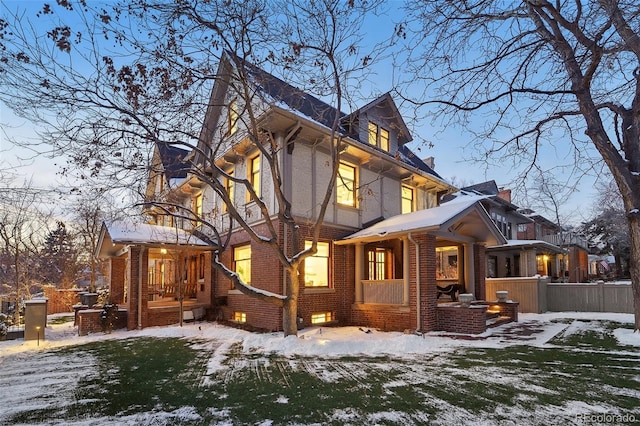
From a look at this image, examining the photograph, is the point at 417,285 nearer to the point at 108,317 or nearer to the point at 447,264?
the point at 108,317

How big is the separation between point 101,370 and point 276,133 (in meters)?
7.54

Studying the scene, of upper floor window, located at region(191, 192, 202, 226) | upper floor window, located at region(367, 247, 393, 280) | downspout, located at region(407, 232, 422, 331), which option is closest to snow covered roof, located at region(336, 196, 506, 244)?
downspout, located at region(407, 232, 422, 331)

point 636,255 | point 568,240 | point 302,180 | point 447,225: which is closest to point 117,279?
point 302,180

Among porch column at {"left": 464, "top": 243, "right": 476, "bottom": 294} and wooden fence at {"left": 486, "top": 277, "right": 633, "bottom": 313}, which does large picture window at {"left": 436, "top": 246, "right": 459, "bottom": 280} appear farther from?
porch column at {"left": 464, "top": 243, "right": 476, "bottom": 294}

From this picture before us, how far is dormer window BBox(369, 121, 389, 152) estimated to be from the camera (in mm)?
14742

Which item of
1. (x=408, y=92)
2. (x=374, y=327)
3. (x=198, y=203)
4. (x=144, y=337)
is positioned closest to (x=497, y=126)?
(x=408, y=92)

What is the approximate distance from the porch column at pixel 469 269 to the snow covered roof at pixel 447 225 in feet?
1.58

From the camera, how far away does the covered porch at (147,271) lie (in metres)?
12.9

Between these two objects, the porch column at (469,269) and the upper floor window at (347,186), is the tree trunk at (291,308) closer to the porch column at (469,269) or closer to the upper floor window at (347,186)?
the upper floor window at (347,186)

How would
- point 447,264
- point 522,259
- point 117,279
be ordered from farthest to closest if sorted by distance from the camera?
point 522,259
point 447,264
point 117,279

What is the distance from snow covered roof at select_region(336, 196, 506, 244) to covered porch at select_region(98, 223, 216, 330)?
587cm

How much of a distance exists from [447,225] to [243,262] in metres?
7.21

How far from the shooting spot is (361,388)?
5.49 meters

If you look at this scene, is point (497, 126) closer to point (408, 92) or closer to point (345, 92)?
point (408, 92)
